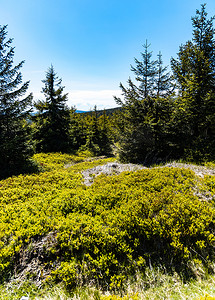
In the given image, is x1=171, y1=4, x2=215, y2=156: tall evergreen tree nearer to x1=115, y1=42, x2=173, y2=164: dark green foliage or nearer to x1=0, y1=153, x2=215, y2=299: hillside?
x1=115, y1=42, x2=173, y2=164: dark green foliage

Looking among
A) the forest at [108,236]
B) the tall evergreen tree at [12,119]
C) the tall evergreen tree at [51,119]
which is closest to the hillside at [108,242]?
the forest at [108,236]

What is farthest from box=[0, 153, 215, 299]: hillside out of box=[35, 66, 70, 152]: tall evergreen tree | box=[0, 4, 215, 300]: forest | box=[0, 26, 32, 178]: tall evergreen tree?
box=[35, 66, 70, 152]: tall evergreen tree

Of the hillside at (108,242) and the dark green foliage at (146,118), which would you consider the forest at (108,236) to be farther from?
the dark green foliage at (146,118)

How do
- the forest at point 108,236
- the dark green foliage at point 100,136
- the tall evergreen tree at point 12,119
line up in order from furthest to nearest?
the dark green foliage at point 100,136 → the tall evergreen tree at point 12,119 → the forest at point 108,236

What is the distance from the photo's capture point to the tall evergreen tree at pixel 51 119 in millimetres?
21297

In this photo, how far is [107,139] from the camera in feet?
90.1

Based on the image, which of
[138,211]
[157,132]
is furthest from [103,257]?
[157,132]

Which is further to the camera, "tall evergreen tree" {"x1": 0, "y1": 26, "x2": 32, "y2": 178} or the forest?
"tall evergreen tree" {"x1": 0, "y1": 26, "x2": 32, "y2": 178}

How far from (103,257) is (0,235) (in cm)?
244

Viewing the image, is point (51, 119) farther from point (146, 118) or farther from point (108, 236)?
point (108, 236)

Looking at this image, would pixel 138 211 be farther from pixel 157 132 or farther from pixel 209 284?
pixel 157 132

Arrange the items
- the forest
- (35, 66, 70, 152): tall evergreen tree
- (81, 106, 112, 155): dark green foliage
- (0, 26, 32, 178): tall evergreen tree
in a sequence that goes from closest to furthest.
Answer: the forest
(0, 26, 32, 178): tall evergreen tree
(35, 66, 70, 152): tall evergreen tree
(81, 106, 112, 155): dark green foliage

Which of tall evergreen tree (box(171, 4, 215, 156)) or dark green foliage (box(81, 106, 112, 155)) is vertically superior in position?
tall evergreen tree (box(171, 4, 215, 156))

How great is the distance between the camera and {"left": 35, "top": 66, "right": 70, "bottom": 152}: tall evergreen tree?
69.9 feet
